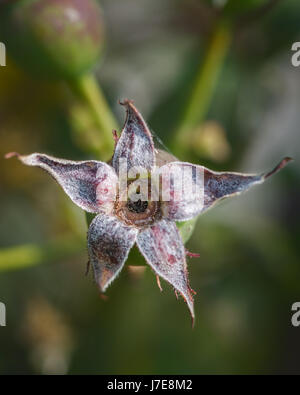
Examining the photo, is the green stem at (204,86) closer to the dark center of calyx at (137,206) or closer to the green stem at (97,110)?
the green stem at (97,110)

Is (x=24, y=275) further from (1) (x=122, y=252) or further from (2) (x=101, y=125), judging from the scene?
(1) (x=122, y=252)

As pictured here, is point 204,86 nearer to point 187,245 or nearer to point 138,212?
point 187,245

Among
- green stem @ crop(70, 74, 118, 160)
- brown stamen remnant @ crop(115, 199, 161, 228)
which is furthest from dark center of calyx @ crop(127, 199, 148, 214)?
green stem @ crop(70, 74, 118, 160)

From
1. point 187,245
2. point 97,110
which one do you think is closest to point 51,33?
point 97,110

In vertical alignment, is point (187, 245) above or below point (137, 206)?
above

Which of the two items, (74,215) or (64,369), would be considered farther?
(64,369)

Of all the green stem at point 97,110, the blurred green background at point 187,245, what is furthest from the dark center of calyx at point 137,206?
the blurred green background at point 187,245

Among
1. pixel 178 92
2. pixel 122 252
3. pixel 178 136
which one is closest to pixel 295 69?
pixel 178 92
